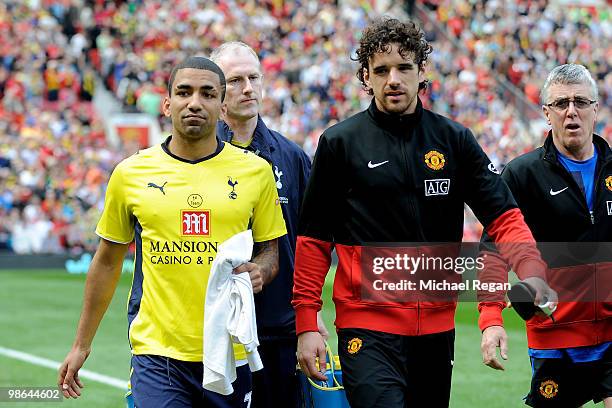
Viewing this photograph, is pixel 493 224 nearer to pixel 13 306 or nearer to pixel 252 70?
pixel 252 70

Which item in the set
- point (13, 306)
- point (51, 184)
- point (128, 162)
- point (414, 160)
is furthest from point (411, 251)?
point (51, 184)

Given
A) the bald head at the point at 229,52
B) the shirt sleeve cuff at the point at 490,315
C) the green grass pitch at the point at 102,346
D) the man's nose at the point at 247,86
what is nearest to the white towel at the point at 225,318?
the green grass pitch at the point at 102,346

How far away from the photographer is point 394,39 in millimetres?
5738

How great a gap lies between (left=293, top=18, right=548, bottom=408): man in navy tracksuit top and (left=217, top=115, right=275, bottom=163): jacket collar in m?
1.07


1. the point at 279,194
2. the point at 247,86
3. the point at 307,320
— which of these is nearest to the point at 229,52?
the point at 247,86

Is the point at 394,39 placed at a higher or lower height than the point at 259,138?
higher

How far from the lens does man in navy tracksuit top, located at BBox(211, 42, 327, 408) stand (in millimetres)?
6703

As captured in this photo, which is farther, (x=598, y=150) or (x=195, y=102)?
(x=598, y=150)

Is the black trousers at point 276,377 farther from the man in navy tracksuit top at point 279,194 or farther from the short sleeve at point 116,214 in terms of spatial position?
the short sleeve at point 116,214

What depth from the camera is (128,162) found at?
5.80 metres

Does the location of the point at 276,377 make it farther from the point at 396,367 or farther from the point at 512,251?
the point at 512,251

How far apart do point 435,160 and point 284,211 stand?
1.32 meters

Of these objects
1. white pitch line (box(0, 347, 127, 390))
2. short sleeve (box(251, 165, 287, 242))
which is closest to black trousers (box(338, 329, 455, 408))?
short sleeve (box(251, 165, 287, 242))

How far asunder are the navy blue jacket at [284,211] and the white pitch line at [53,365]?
519cm
